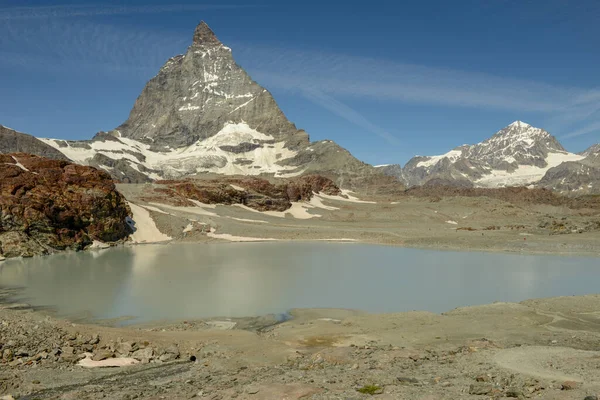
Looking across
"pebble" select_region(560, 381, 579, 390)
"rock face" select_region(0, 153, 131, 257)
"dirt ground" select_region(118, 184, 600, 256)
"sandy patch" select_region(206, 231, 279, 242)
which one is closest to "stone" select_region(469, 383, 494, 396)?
"pebble" select_region(560, 381, 579, 390)

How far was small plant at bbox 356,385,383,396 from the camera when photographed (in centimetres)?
1009

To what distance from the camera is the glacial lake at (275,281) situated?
Result: 24.2 meters

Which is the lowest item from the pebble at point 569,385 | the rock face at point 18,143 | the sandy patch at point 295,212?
the pebble at point 569,385

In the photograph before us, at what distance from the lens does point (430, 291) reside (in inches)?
1110

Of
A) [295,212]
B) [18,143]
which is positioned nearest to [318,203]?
[295,212]

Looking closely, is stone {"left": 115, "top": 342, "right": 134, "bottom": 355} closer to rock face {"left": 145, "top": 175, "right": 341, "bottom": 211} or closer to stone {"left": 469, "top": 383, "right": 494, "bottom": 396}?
stone {"left": 469, "top": 383, "right": 494, "bottom": 396}

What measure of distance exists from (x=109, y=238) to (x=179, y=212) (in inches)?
787

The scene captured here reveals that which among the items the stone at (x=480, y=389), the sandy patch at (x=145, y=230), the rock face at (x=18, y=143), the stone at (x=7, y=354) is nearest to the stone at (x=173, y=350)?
the stone at (x=7, y=354)

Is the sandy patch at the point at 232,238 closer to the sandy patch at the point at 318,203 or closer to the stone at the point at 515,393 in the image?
the sandy patch at the point at 318,203

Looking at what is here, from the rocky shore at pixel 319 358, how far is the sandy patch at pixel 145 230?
46.2 metres

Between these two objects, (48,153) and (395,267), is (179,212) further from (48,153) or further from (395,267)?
(48,153)

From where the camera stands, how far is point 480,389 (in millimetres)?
9734

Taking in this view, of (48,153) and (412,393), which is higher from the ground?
(48,153)

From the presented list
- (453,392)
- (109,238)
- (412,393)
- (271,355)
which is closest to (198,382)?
(271,355)
